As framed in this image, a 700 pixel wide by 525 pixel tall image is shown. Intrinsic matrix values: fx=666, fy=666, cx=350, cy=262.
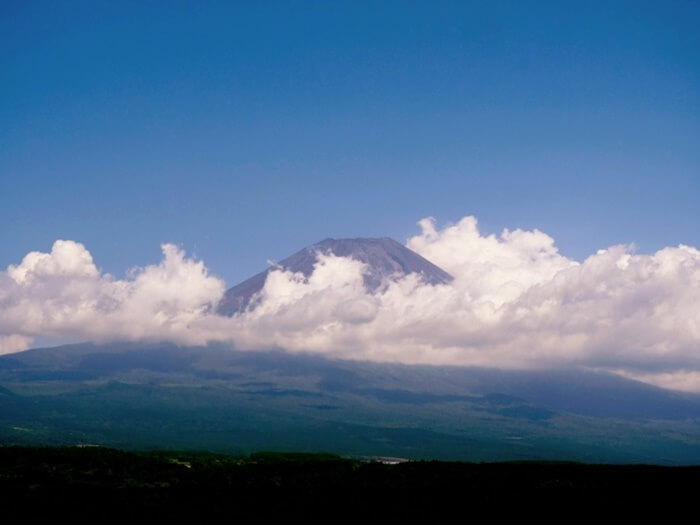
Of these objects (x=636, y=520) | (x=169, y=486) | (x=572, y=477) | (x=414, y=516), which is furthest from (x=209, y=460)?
(x=636, y=520)

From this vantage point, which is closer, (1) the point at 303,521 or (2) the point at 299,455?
(1) the point at 303,521

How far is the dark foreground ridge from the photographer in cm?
3603

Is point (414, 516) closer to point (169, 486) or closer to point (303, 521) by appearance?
point (303, 521)

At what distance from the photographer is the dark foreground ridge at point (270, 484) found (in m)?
36.0

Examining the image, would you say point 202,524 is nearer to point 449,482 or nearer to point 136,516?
point 136,516

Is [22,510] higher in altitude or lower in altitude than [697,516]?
lower

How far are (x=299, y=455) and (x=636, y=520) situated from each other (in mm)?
36944

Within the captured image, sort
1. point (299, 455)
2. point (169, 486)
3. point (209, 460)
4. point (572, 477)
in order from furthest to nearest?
1. point (299, 455)
2. point (209, 460)
3. point (572, 477)
4. point (169, 486)

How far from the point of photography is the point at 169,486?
137 feet

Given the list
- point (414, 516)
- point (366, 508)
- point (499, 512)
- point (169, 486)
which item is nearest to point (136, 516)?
point (169, 486)

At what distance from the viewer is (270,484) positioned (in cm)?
4300

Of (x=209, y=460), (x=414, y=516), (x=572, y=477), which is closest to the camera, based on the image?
(x=414, y=516)

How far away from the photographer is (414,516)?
35.2 m

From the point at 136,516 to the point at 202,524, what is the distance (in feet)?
12.2
